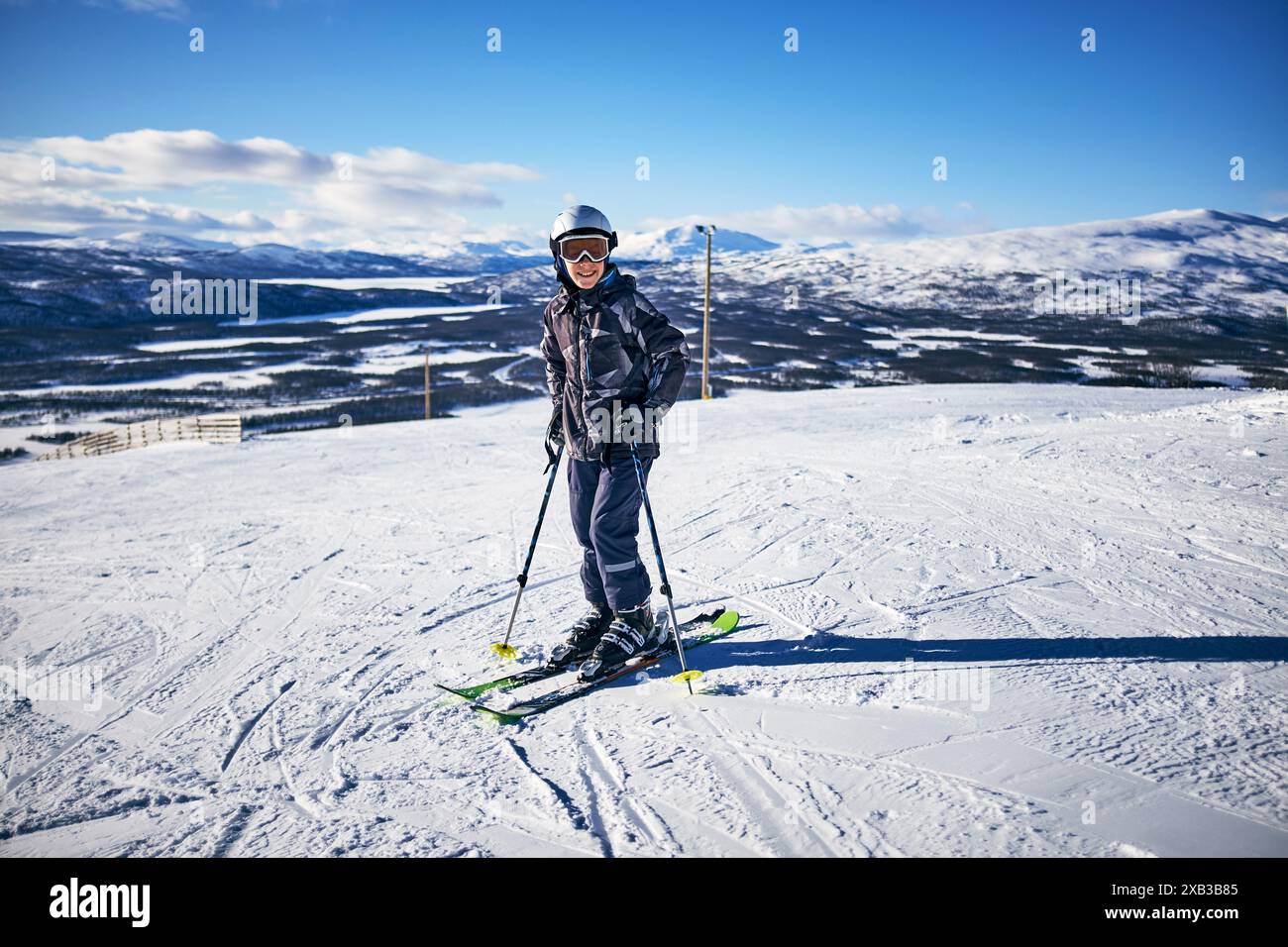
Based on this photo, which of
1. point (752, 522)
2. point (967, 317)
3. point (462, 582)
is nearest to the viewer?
point (462, 582)

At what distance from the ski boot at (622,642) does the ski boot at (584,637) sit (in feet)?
0.30

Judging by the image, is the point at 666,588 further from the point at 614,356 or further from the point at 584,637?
the point at 614,356

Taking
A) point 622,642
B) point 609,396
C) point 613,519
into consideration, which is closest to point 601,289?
point 609,396

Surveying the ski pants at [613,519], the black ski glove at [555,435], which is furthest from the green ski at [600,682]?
the black ski glove at [555,435]

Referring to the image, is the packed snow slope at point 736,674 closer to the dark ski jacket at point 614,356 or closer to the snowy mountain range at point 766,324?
the dark ski jacket at point 614,356

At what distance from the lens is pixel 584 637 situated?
3764 millimetres

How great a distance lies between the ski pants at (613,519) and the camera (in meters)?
3.54

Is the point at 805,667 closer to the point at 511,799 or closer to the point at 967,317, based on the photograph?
the point at 511,799

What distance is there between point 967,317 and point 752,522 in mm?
90866
